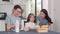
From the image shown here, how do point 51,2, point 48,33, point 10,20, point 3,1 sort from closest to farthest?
1. point 48,33
2. point 10,20
3. point 51,2
4. point 3,1

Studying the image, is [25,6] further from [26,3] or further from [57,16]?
[57,16]

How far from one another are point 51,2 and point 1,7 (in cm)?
138

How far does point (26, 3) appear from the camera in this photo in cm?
438

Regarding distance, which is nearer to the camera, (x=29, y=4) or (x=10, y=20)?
(x=10, y=20)

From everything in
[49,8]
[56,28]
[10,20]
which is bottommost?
[56,28]

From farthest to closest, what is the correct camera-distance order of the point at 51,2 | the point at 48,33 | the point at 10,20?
the point at 51,2
the point at 10,20
the point at 48,33

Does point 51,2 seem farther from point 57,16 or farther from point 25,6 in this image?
point 25,6

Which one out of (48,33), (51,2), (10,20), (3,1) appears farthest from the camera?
(3,1)

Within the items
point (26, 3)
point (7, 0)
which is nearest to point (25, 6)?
point (26, 3)

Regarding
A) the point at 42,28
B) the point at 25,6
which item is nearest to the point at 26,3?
the point at 25,6

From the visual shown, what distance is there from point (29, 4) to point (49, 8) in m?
0.63

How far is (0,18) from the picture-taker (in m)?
4.11

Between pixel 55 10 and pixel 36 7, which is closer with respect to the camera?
pixel 55 10

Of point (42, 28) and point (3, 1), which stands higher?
point (3, 1)
